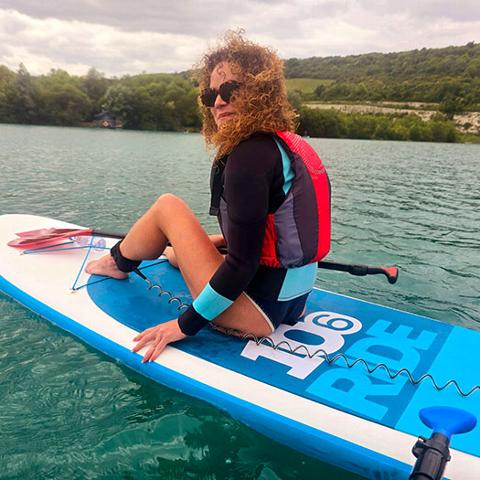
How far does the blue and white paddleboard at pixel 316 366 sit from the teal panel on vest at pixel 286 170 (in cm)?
103

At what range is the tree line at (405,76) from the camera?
229 ft

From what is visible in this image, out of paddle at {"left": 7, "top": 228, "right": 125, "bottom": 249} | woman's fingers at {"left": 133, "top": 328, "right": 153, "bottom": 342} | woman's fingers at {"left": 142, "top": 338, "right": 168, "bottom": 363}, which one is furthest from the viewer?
paddle at {"left": 7, "top": 228, "right": 125, "bottom": 249}

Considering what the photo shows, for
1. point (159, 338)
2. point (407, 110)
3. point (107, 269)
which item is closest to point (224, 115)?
point (159, 338)

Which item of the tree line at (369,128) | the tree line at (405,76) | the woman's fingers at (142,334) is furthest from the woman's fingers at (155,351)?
the tree line at (405,76)

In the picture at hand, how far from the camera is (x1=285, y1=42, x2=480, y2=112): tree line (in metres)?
69.7

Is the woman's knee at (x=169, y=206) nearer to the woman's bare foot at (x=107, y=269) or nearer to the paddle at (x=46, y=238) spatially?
the woman's bare foot at (x=107, y=269)

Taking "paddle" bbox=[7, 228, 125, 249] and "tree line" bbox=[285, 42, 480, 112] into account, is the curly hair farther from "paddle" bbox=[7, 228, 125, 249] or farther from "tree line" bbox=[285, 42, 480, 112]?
"tree line" bbox=[285, 42, 480, 112]

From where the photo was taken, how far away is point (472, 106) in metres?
70.3

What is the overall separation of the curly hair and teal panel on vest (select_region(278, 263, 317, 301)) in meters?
0.78

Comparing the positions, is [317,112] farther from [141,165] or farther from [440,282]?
[440,282]

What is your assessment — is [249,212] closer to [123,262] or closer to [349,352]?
[349,352]

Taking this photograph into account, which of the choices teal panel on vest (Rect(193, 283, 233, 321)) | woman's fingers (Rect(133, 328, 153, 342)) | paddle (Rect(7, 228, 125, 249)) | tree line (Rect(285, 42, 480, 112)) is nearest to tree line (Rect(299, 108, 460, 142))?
tree line (Rect(285, 42, 480, 112))

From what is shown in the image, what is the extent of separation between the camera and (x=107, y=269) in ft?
12.6

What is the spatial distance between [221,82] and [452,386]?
2.05m
